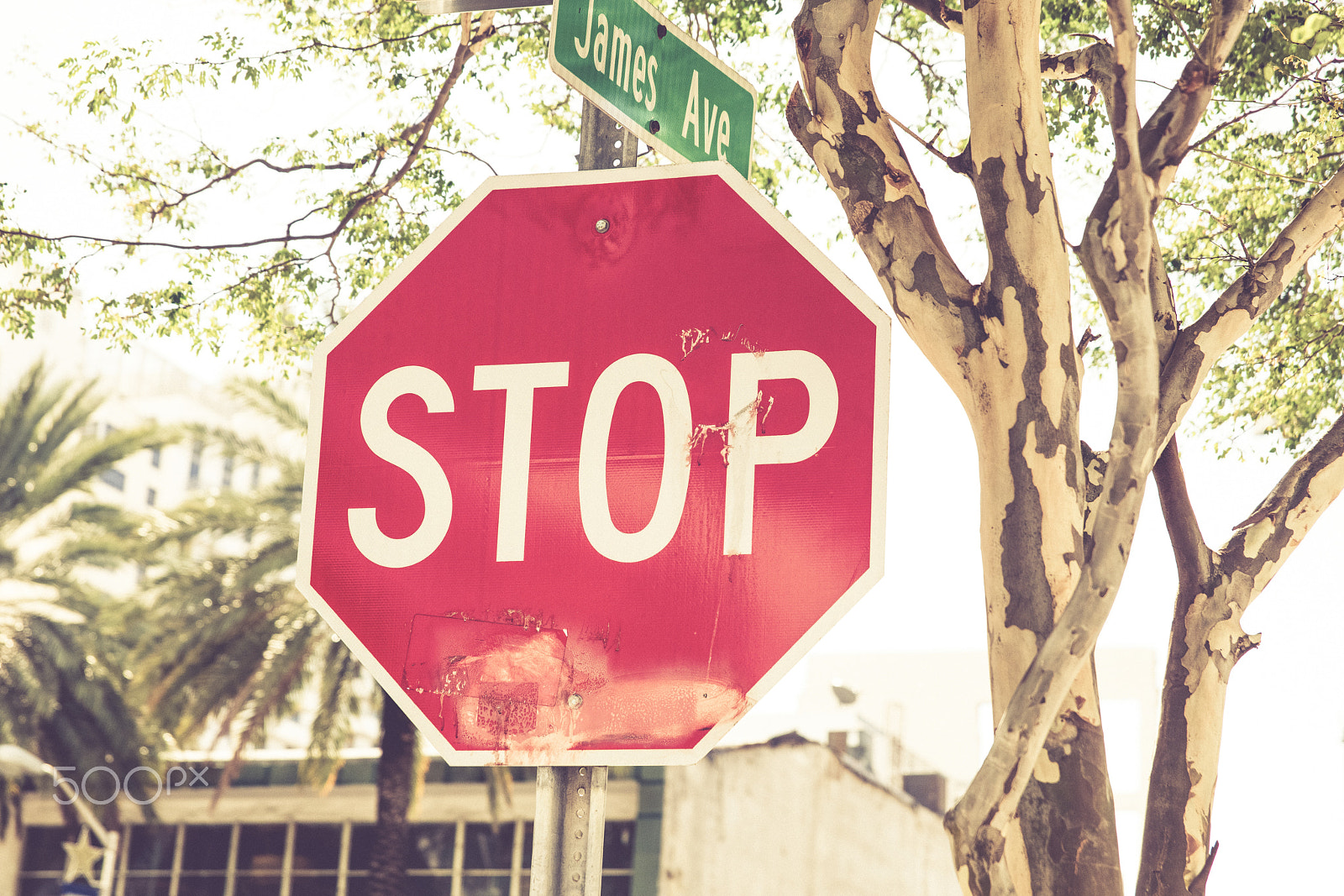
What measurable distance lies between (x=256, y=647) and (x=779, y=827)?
1074cm

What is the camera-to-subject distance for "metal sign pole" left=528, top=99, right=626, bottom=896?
1.76 metres

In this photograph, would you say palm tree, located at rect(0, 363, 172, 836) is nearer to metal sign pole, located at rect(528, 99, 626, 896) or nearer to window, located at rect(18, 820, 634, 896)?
window, located at rect(18, 820, 634, 896)

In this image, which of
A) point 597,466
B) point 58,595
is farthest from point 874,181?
point 58,595

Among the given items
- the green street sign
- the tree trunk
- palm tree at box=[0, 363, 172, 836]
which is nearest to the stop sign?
the green street sign

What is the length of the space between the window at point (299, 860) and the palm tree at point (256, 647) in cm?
514

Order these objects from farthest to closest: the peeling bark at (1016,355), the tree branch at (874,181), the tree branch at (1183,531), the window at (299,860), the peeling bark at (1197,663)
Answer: the window at (299,860) < the tree branch at (1183,531) < the peeling bark at (1197,663) < the tree branch at (874,181) < the peeling bark at (1016,355)

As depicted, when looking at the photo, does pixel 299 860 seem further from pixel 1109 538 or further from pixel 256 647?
pixel 1109 538

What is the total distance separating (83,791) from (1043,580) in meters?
18.7

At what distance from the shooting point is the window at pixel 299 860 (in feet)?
74.0

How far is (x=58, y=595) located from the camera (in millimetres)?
18484

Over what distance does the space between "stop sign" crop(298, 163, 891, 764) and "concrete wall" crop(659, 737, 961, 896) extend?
19.6 m

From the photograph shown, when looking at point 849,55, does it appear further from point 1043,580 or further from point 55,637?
point 55,637

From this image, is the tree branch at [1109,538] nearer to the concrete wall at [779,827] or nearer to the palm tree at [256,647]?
the palm tree at [256,647]

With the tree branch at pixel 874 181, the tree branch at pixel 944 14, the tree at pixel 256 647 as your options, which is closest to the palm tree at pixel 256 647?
the tree at pixel 256 647
